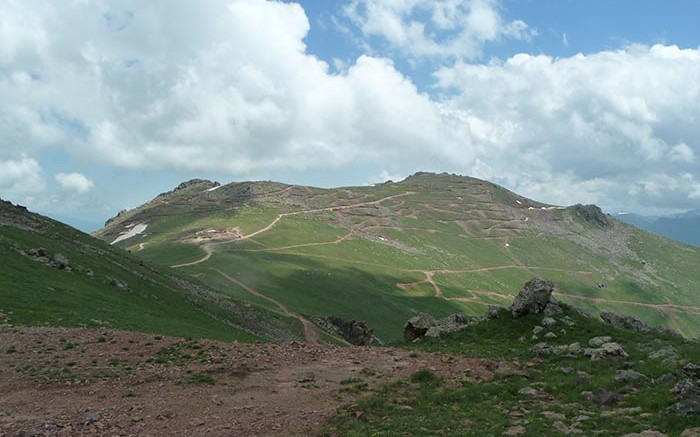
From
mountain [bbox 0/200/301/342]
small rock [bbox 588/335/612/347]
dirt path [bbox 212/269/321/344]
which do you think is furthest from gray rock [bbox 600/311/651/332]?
dirt path [bbox 212/269/321/344]

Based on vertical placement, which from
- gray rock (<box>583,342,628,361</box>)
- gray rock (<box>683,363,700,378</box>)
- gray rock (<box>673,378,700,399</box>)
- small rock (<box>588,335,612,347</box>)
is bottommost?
gray rock (<box>673,378,700,399</box>)

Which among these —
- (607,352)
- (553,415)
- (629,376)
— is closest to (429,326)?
(607,352)

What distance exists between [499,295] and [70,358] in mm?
149960

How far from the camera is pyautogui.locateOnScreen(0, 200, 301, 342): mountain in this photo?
41.6m

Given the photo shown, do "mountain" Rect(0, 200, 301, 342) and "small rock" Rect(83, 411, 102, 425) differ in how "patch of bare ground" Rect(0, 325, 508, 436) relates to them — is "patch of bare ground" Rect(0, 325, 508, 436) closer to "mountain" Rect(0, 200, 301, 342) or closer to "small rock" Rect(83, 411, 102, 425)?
"small rock" Rect(83, 411, 102, 425)

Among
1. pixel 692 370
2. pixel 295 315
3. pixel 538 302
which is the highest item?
pixel 538 302

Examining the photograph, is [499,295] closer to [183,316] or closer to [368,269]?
[368,269]

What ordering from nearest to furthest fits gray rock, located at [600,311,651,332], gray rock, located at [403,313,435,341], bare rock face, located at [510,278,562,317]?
bare rock face, located at [510,278,562,317]
gray rock, located at [600,311,651,332]
gray rock, located at [403,313,435,341]

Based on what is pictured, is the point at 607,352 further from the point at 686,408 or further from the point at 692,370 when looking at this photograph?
the point at 686,408

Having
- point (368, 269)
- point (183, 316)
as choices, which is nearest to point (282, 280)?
point (368, 269)

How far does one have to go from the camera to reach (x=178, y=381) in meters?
27.2

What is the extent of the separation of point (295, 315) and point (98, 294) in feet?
128

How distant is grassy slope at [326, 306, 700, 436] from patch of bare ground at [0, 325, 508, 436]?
5.32 feet

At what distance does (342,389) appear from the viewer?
2645 centimetres
